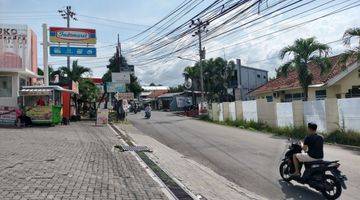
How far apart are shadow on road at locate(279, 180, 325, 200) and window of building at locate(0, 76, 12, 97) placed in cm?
2292

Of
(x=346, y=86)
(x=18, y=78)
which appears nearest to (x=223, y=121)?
(x=346, y=86)

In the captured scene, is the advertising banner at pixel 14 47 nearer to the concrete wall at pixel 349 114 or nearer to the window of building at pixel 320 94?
Answer: the concrete wall at pixel 349 114

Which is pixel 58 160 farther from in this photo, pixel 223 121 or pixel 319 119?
pixel 223 121

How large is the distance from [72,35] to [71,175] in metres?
30.9

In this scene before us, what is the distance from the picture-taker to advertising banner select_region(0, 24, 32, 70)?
3022 centimetres

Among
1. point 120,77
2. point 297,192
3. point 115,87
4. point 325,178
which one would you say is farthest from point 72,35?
point 325,178

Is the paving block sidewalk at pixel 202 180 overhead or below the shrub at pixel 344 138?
below

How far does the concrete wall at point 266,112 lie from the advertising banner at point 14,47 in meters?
15.1

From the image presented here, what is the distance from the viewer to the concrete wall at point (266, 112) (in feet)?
98.5

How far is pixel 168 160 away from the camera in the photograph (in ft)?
51.6

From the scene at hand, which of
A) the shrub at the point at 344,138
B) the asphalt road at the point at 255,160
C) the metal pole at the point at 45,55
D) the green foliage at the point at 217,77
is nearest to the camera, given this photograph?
the asphalt road at the point at 255,160

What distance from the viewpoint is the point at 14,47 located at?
101 feet

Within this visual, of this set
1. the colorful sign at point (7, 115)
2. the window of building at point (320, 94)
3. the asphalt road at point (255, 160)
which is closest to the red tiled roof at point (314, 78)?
the window of building at point (320, 94)

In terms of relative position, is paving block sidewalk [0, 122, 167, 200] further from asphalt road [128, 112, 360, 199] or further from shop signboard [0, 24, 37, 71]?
shop signboard [0, 24, 37, 71]
